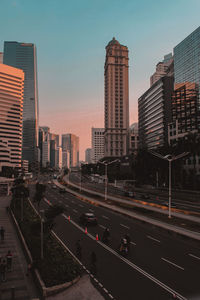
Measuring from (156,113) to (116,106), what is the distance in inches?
2117

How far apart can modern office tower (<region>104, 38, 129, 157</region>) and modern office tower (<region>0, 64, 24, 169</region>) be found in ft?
241

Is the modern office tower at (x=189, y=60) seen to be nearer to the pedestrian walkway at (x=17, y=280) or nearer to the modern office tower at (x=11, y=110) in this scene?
the pedestrian walkway at (x=17, y=280)

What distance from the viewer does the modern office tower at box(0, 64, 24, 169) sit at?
585 feet

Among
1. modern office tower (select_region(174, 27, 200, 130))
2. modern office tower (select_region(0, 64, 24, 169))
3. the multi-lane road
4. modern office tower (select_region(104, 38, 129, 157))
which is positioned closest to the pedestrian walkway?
the multi-lane road

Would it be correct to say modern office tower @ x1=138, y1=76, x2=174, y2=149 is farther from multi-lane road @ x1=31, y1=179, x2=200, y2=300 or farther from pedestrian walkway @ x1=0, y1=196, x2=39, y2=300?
pedestrian walkway @ x1=0, y1=196, x2=39, y2=300

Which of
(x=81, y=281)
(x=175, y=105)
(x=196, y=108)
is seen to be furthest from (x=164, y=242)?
(x=175, y=105)

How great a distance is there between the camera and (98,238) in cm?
2436

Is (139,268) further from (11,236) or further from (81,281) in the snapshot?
(11,236)

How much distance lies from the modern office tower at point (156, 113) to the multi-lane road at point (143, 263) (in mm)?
97684

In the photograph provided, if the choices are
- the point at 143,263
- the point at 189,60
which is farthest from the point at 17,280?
the point at 189,60

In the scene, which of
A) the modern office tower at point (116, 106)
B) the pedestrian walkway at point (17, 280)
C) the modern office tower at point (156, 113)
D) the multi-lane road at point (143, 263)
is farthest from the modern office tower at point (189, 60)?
the pedestrian walkway at point (17, 280)

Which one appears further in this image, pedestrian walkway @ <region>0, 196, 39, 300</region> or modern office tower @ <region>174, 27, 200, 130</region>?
modern office tower @ <region>174, 27, 200, 130</region>

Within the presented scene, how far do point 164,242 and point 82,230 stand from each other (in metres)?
10.0

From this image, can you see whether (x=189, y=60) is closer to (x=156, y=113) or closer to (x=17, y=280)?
(x=156, y=113)
